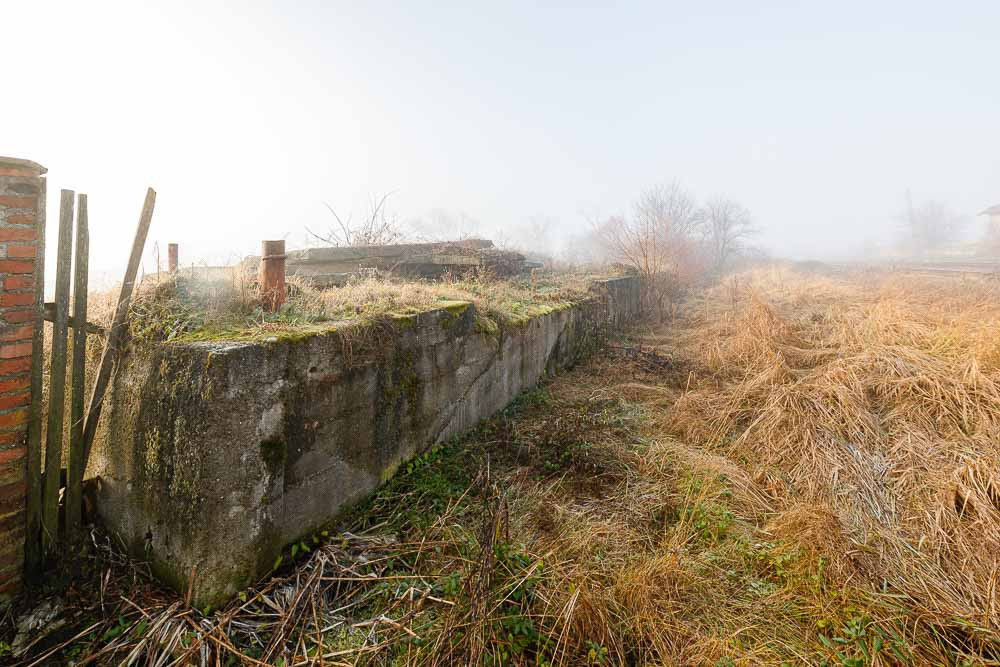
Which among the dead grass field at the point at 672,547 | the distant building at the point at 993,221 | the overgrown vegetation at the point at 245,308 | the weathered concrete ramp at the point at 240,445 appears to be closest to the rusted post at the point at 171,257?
the overgrown vegetation at the point at 245,308

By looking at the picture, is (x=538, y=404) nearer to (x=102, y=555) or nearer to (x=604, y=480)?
(x=604, y=480)

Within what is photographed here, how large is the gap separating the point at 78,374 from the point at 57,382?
0.32 ft

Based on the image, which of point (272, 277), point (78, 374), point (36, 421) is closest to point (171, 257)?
point (272, 277)

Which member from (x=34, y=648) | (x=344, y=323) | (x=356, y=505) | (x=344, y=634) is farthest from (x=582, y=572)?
(x=34, y=648)

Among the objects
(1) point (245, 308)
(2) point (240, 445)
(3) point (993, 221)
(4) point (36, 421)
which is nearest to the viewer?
(2) point (240, 445)

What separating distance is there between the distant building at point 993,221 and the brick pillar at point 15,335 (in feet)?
179

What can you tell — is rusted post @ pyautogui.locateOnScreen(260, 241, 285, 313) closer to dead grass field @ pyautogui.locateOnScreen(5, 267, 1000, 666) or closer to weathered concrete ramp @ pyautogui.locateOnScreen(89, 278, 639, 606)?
weathered concrete ramp @ pyautogui.locateOnScreen(89, 278, 639, 606)

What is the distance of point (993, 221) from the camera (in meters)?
42.8

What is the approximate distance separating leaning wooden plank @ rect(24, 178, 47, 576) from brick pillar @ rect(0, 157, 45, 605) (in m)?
0.02

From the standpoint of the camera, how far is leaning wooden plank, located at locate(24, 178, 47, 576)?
8.45 ft

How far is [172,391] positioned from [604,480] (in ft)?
10.1

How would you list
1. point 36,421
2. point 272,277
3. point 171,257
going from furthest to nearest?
point 171,257 < point 272,277 < point 36,421

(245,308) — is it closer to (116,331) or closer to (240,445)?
(116,331)

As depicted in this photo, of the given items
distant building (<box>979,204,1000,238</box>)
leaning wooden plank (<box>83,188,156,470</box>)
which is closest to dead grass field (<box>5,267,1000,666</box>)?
leaning wooden plank (<box>83,188,156,470</box>)
